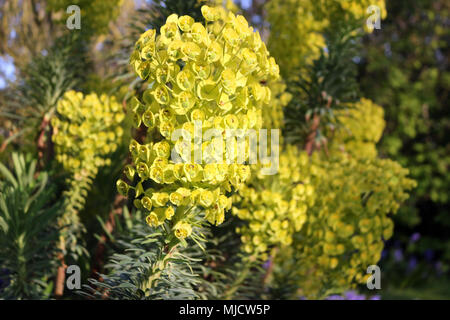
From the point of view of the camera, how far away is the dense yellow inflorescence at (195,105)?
42.1 inches

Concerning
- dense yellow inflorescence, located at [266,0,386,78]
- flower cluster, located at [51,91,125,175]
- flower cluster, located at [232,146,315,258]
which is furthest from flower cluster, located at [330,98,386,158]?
flower cluster, located at [51,91,125,175]

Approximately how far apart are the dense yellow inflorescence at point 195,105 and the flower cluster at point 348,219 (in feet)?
2.84

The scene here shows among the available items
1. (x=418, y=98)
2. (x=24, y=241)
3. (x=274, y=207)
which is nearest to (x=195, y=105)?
(x=274, y=207)

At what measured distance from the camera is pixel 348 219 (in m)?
1.91

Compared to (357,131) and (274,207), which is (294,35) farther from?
(274,207)

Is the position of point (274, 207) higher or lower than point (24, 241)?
higher

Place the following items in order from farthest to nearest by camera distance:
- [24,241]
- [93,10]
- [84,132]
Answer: [93,10], [84,132], [24,241]

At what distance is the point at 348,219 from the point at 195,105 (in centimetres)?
113

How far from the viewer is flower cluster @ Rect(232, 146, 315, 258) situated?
5.57 feet

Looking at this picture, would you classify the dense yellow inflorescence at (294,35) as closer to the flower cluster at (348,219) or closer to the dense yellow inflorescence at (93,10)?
the flower cluster at (348,219)

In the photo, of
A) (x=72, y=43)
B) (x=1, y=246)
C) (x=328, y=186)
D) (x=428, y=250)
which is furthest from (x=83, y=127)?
(x=428, y=250)

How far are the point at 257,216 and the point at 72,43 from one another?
5.09 ft

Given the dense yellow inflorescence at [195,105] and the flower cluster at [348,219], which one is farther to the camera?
the flower cluster at [348,219]

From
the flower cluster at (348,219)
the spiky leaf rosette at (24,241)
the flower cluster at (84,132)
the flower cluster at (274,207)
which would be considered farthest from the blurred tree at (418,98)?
the spiky leaf rosette at (24,241)
